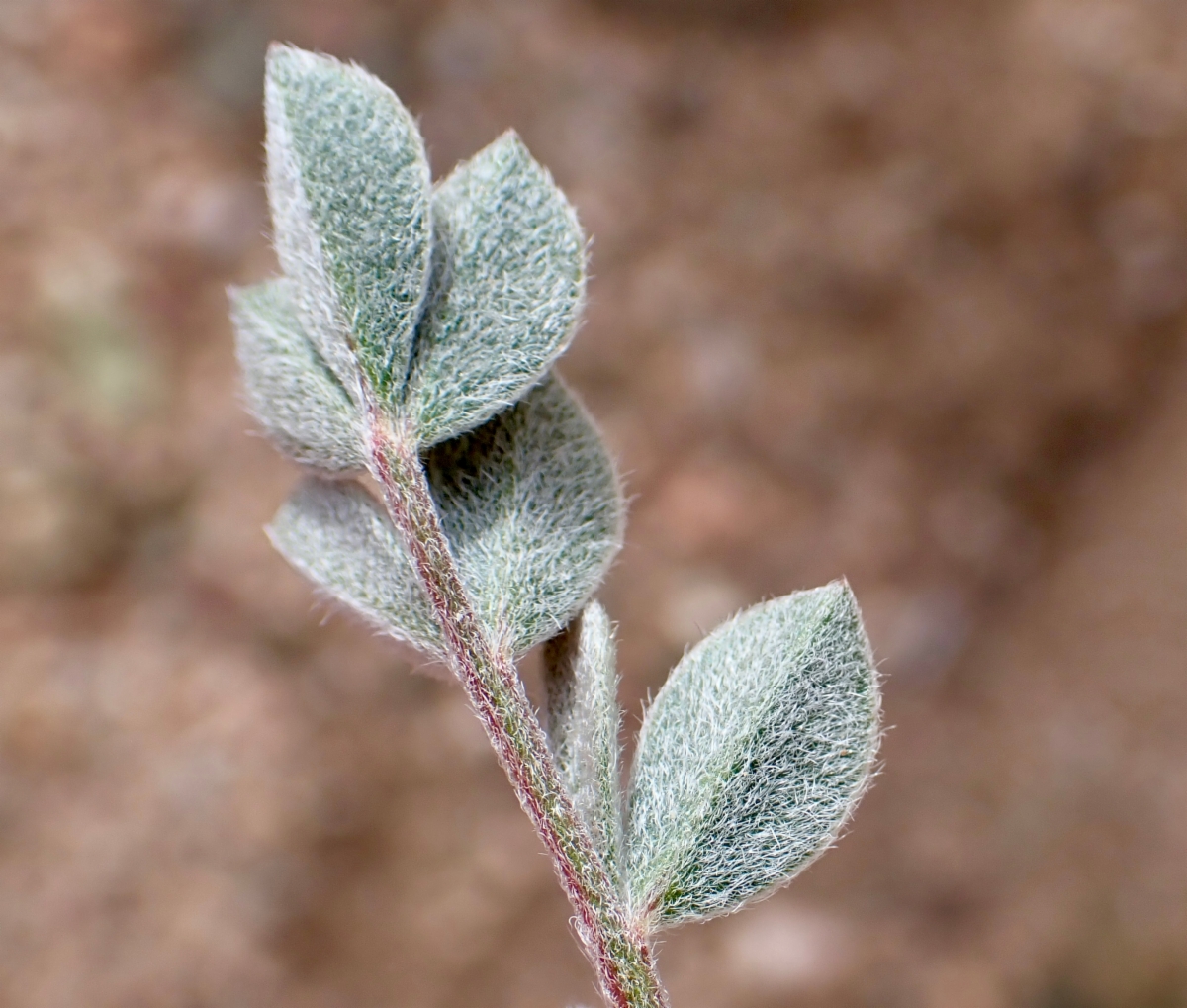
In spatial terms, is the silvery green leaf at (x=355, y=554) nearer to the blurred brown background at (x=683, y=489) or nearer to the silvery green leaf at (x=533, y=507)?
the silvery green leaf at (x=533, y=507)

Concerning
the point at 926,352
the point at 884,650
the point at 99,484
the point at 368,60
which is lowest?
the point at 884,650

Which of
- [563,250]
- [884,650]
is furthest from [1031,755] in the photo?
[563,250]

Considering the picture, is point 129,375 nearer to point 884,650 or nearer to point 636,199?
point 636,199

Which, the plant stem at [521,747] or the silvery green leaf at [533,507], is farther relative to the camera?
the silvery green leaf at [533,507]

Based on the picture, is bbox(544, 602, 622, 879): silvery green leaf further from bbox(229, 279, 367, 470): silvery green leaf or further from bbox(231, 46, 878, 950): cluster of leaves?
bbox(229, 279, 367, 470): silvery green leaf

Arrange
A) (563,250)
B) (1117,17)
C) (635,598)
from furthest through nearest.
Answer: (1117,17) < (635,598) < (563,250)

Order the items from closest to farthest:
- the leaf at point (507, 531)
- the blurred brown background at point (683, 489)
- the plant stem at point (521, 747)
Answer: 1. the plant stem at point (521, 747)
2. the leaf at point (507, 531)
3. the blurred brown background at point (683, 489)

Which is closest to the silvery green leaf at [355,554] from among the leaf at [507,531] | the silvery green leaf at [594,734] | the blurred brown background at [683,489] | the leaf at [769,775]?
the leaf at [507,531]
